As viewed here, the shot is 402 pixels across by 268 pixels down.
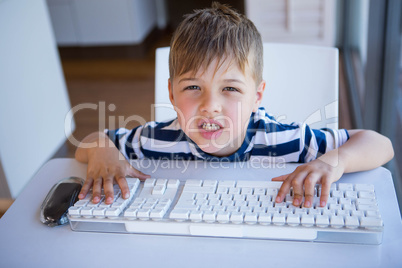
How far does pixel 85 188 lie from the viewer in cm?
86

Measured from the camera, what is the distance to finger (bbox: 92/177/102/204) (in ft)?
2.64

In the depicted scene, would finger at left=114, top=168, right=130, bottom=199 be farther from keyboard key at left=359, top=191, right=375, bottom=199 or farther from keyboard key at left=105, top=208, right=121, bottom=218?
keyboard key at left=359, top=191, right=375, bottom=199

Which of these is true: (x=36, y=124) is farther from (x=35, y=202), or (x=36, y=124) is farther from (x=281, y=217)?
(x=281, y=217)

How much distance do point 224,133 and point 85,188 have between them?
12.1 inches

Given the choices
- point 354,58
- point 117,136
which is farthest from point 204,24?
point 354,58

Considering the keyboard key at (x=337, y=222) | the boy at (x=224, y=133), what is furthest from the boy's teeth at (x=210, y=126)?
the keyboard key at (x=337, y=222)

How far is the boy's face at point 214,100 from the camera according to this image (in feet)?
2.94

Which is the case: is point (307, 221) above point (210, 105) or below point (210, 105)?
below

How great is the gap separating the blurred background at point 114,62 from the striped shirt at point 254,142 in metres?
0.41

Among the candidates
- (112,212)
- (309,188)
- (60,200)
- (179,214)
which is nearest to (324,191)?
(309,188)

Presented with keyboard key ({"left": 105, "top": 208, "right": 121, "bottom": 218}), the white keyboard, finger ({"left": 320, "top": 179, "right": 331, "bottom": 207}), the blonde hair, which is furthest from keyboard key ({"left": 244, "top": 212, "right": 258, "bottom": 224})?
the blonde hair

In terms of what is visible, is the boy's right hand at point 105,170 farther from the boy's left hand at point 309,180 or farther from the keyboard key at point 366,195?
the keyboard key at point 366,195

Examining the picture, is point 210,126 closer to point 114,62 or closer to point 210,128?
point 210,128

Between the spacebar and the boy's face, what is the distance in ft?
0.82
